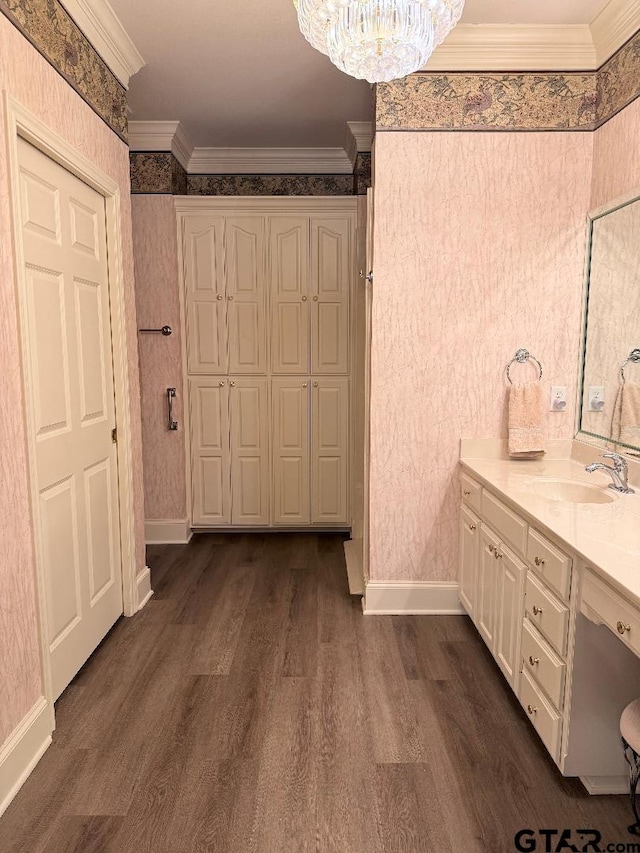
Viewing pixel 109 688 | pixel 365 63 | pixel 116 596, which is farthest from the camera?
pixel 116 596

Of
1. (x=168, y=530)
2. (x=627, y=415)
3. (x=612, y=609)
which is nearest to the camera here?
(x=612, y=609)

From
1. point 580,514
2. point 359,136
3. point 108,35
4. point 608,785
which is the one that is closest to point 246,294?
point 359,136

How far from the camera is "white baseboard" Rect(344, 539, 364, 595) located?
3.20 m

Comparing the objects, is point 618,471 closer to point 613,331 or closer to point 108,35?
point 613,331

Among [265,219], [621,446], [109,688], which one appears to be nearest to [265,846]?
[109,688]

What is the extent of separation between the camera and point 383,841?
5.12ft

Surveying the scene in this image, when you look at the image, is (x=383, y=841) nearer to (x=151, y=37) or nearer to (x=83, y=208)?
(x=83, y=208)

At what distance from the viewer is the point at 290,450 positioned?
4.12 metres

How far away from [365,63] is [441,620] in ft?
8.01

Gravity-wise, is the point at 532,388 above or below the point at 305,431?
above

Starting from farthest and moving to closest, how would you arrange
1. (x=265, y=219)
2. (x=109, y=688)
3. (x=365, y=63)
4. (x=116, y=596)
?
(x=265, y=219) → (x=116, y=596) → (x=109, y=688) → (x=365, y=63)

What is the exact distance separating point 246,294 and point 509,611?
2775 mm

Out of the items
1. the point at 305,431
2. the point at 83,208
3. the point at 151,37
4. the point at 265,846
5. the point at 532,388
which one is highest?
the point at 151,37

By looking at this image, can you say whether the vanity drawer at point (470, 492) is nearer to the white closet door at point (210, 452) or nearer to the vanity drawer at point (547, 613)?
the vanity drawer at point (547, 613)
